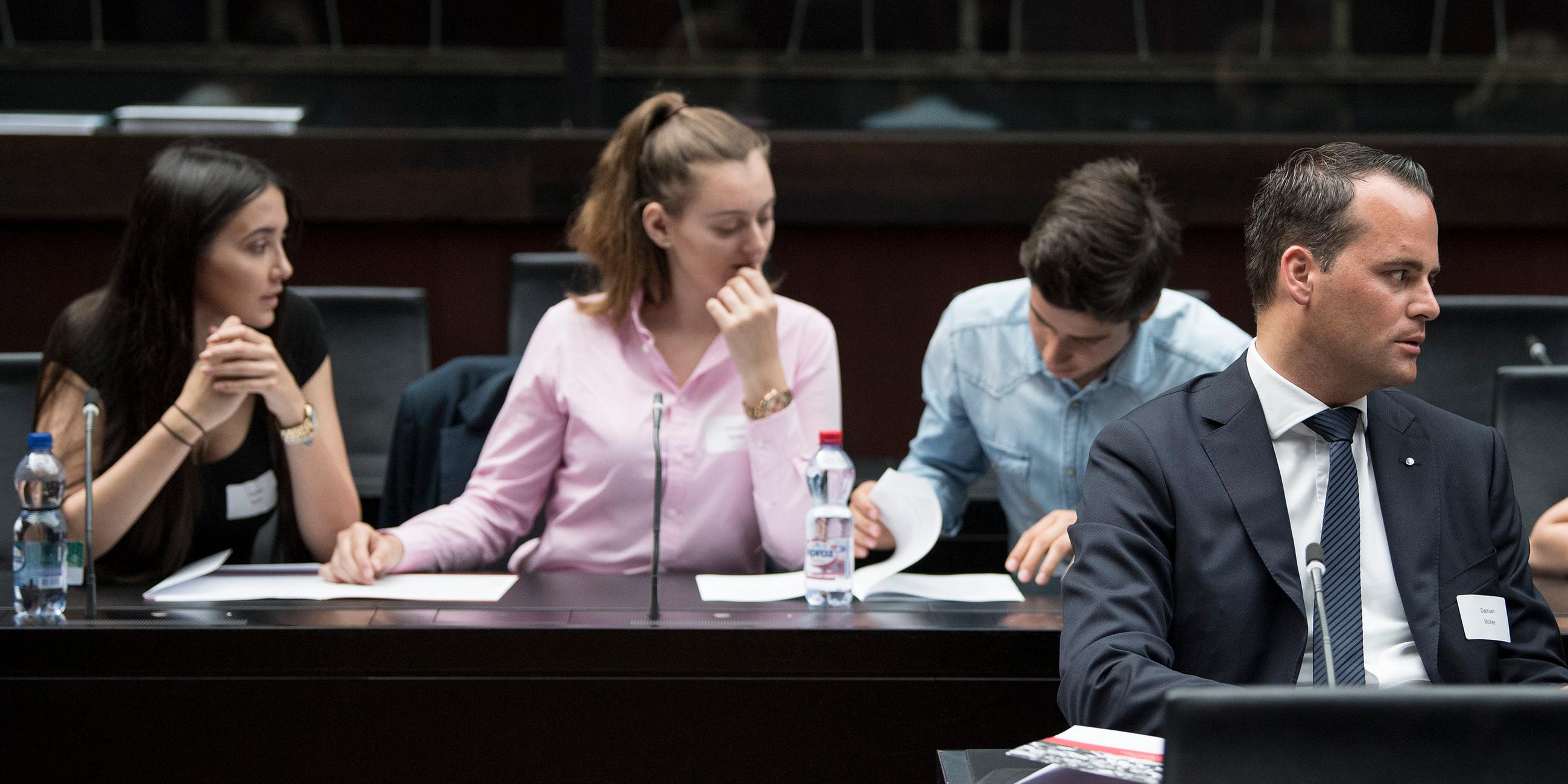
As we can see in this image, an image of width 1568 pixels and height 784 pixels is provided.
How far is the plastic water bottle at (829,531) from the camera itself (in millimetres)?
1745

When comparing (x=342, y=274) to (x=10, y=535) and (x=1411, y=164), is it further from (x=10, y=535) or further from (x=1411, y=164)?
(x=1411, y=164)

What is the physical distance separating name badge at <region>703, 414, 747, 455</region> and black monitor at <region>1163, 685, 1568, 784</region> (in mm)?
1275

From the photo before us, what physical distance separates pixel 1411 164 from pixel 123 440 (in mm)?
1731

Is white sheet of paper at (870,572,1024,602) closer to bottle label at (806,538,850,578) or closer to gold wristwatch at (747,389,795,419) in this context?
bottle label at (806,538,850,578)

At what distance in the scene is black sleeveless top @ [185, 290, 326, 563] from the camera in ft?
6.70

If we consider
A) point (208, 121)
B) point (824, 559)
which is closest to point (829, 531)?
point (824, 559)

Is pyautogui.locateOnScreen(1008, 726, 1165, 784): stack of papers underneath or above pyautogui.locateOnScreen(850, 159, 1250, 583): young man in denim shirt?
underneath

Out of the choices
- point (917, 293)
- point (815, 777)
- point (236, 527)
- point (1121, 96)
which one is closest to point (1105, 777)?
point (815, 777)

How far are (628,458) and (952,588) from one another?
1.79ft

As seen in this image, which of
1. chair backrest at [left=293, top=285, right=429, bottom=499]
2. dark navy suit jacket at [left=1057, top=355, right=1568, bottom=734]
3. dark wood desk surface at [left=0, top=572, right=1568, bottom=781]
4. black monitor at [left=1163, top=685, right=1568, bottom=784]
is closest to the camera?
black monitor at [left=1163, top=685, right=1568, bottom=784]

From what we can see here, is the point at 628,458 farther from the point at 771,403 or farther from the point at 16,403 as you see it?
the point at 16,403

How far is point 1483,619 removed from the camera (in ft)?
4.54

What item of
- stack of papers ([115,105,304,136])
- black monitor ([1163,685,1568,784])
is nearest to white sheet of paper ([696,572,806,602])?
black monitor ([1163,685,1568,784])

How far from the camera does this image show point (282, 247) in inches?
86.3
